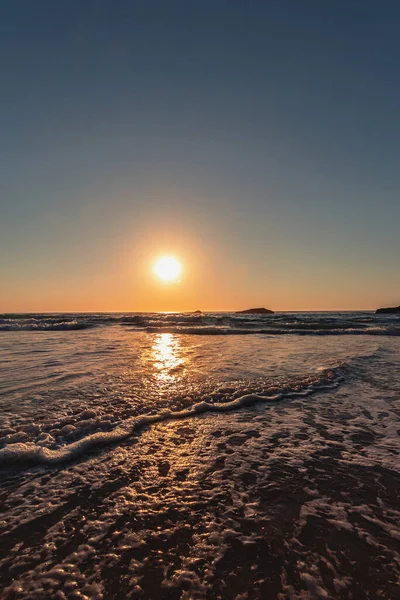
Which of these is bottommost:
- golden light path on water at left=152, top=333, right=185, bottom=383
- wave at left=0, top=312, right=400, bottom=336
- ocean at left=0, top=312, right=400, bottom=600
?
ocean at left=0, top=312, right=400, bottom=600

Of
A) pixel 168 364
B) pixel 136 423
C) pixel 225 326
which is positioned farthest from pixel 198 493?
pixel 225 326

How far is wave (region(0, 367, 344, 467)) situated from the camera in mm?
3650

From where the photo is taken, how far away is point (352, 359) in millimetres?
10328

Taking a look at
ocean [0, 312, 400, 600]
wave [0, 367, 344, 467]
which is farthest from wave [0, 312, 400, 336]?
ocean [0, 312, 400, 600]

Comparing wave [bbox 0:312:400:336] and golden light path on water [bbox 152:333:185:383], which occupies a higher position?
wave [bbox 0:312:400:336]

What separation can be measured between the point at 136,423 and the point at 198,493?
1.94 meters

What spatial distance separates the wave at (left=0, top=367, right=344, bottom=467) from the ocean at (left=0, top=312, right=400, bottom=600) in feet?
0.08

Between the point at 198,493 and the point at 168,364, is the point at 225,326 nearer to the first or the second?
the point at 168,364

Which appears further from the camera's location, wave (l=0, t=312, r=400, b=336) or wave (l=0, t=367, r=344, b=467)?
wave (l=0, t=312, r=400, b=336)

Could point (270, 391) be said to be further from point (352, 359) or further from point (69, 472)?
point (352, 359)

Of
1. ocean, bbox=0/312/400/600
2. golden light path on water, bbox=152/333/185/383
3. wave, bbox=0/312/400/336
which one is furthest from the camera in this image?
wave, bbox=0/312/400/336

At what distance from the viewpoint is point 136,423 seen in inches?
184

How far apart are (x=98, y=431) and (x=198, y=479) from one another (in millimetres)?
1894

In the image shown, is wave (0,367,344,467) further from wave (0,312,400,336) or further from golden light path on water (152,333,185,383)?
wave (0,312,400,336)
